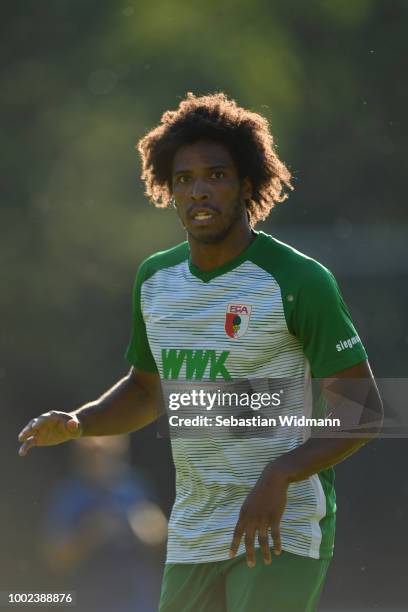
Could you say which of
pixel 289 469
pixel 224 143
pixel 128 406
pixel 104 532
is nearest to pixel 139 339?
pixel 128 406

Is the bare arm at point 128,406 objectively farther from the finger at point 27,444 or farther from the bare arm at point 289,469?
the bare arm at point 289,469

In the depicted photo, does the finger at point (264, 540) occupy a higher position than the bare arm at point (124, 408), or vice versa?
the bare arm at point (124, 408)

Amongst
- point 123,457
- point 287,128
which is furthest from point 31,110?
point 123,457

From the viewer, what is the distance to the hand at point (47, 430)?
3938 mm

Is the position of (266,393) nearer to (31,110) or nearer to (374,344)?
(374,344)

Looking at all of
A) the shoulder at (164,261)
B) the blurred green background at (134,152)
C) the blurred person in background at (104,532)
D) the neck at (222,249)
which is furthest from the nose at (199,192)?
the blurred green background at (134,152)

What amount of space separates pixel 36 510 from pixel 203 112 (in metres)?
5.67

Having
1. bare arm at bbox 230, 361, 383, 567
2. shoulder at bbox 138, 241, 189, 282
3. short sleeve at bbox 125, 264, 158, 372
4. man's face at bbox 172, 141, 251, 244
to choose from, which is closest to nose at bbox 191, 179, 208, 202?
man's face at bbox 172, 141, 251, 244

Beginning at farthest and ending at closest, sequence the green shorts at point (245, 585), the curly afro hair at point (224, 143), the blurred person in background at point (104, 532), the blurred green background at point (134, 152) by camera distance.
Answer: the blurred green background at point (134, 152)
the blurred person in background at point (104, 532)
the curly afro hair at point (224, 143)
the green shorts at point (245, 585)

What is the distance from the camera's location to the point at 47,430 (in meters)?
3.96

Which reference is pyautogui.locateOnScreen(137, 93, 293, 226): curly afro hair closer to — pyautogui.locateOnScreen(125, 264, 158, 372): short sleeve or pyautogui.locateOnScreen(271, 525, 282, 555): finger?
pyautogui.locateOnScreen(125, 264, 158, 372): short sleeve

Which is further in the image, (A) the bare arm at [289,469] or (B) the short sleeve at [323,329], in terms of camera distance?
(B) the short sleeve at [323,329]

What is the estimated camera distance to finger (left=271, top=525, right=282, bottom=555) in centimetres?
357

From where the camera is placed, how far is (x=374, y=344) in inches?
421
